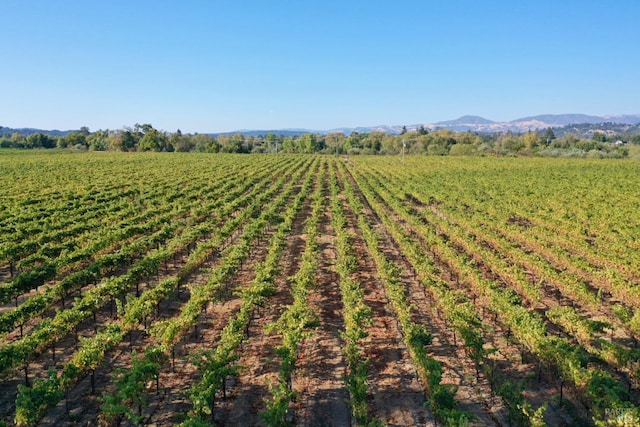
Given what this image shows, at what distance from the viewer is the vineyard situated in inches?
322

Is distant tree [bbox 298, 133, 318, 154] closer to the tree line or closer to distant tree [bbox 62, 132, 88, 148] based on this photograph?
the tree line

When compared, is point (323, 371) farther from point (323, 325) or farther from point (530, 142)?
point (530, 142)

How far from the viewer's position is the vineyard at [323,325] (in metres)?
8.19

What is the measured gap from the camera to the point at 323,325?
11992mm

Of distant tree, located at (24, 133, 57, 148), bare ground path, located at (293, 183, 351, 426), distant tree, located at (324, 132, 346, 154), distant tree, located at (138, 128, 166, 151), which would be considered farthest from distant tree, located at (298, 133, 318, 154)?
bare ground path, located at (293, 183, 351, 426)

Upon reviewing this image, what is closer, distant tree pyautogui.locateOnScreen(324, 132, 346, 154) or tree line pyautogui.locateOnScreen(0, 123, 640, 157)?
tree line pyautogui.locateOnScreen(0, 123, 640, 157)

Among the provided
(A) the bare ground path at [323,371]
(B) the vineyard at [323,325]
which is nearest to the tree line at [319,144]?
(B) the vineyard at [323,325]

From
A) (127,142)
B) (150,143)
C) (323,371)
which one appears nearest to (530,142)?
(150,143)

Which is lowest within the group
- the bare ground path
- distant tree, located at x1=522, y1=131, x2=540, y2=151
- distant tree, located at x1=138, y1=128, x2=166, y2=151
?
the bare ground path

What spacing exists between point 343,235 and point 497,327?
9267 mm

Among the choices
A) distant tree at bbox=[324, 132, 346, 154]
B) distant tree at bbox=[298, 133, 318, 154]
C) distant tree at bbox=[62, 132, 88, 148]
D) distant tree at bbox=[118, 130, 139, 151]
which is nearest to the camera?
distant tree at bbox=[118, 130, 139, 151]

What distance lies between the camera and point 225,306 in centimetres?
1320

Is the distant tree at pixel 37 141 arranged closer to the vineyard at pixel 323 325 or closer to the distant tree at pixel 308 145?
the distant tree at pixel 308 145

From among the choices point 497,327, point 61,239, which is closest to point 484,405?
point 497,327
